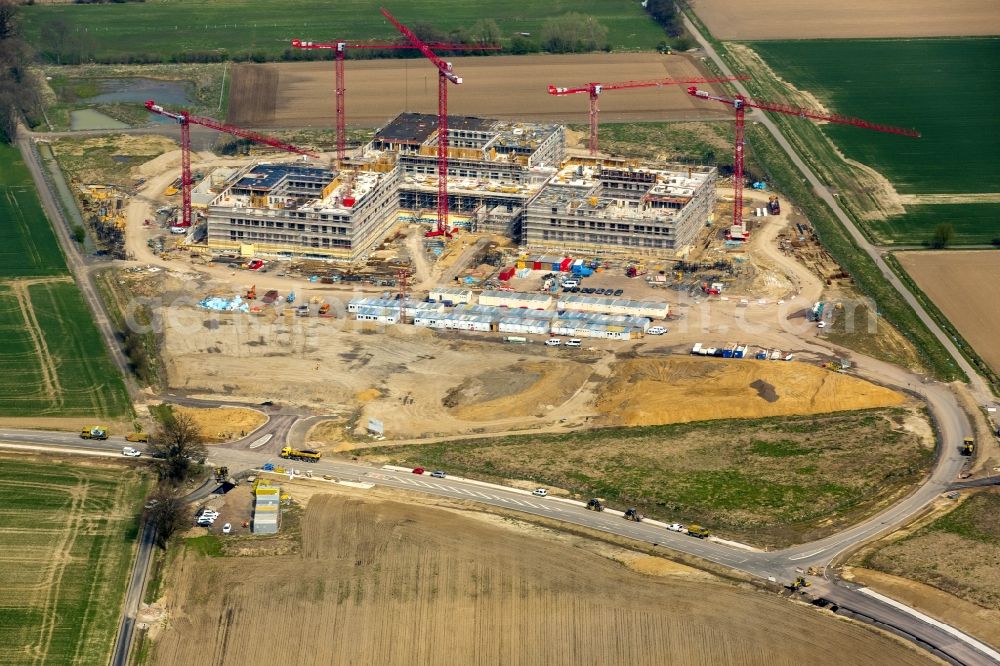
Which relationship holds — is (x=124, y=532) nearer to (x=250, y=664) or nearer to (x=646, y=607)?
(x=250, y=664)

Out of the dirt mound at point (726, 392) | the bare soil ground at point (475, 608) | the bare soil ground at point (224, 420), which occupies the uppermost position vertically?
the dirt mound at point (726, 392)

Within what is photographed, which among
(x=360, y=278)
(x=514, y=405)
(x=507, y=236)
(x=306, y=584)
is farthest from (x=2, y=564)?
(x=507, y=236)

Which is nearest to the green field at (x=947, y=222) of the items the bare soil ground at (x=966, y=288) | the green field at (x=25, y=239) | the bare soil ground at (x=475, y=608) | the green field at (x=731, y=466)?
the bare soil ground at (x=966, y=288)

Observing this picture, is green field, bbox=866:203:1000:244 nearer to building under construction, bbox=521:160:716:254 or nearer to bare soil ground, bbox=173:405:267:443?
building under construction, bbox=521:160:716:254

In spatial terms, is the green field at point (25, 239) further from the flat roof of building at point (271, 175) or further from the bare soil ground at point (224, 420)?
the bare soil ground at point (224, 420)

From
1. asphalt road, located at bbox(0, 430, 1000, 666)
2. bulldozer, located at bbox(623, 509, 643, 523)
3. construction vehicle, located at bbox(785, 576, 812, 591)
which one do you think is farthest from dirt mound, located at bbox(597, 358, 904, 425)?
construction vehicle, located at bbox(785, 576, 812, 591)

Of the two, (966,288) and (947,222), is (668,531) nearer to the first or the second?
(966,288)
